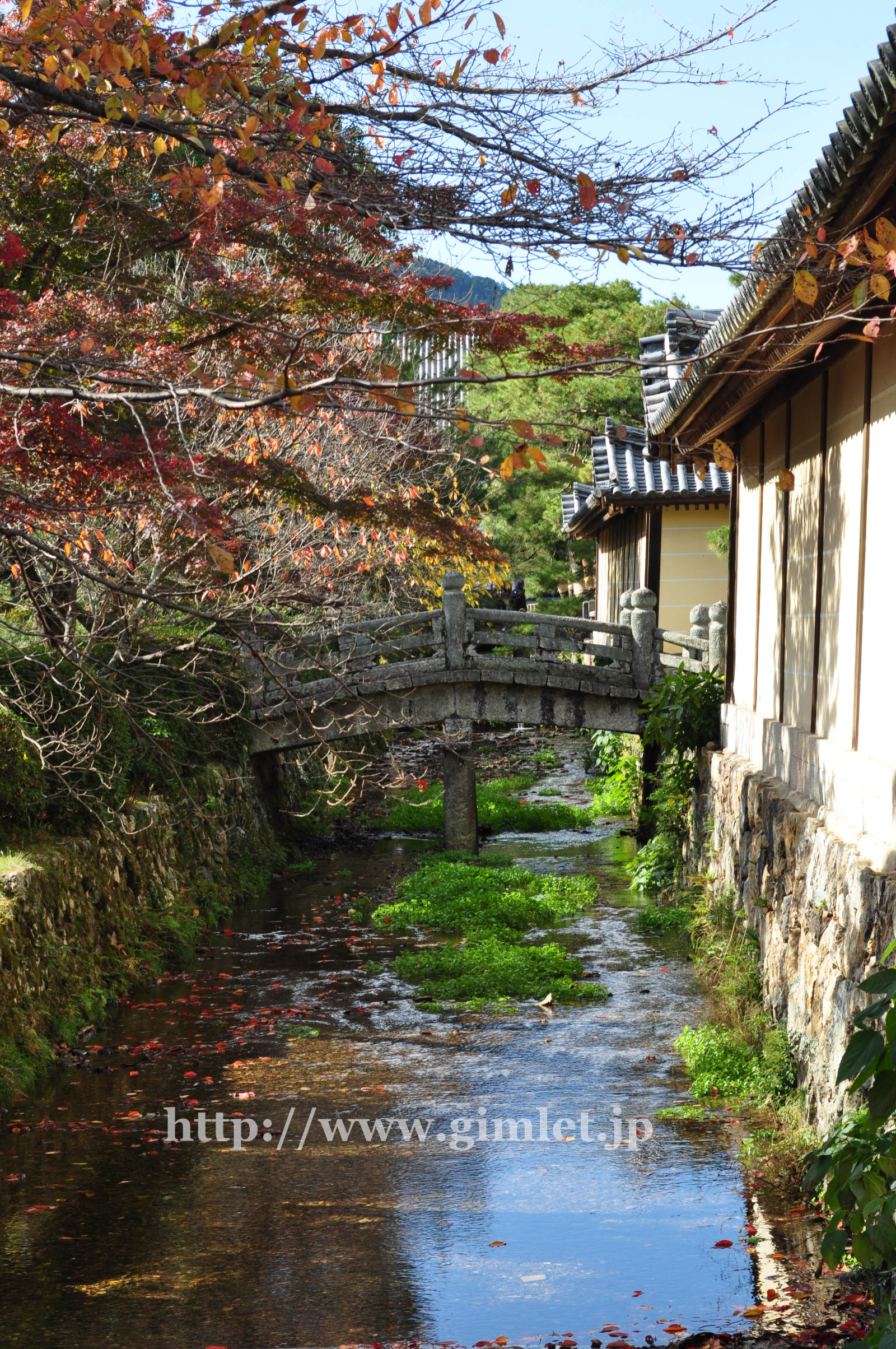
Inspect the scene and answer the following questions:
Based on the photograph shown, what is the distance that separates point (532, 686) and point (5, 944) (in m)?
9.45

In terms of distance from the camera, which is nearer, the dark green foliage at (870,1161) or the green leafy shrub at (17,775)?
the dark green foliage at (870,1161)

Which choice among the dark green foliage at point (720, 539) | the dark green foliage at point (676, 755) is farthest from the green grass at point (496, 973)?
the dark green foliage at point (720, 539)

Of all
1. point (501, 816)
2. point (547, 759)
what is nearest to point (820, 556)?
point (501, 816)

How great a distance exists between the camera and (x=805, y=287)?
16.0ft

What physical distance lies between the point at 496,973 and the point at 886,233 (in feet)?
26.3

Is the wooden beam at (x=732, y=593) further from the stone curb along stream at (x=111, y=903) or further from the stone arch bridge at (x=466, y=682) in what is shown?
the stone curb along stream at (x=111, y=903)

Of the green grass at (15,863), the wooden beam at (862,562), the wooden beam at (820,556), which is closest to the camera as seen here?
the wooden beam at (862,562)

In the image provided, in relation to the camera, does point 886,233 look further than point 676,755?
No

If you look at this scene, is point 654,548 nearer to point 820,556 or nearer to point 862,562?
point 820,556

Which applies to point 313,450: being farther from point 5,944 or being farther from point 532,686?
point 5,944

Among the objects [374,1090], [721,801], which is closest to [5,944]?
[374,1090]

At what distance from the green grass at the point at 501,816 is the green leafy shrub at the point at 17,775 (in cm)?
904

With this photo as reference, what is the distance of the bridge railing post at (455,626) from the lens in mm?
16344

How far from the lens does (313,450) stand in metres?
14.3
